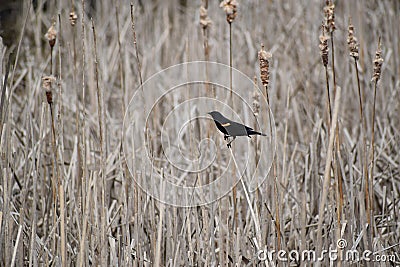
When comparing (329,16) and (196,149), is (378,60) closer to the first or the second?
(329,16)

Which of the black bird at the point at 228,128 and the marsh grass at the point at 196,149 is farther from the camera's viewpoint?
the marsh grass at the point at 196,149

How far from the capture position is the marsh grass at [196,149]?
0.89 meters

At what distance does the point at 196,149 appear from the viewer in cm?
91

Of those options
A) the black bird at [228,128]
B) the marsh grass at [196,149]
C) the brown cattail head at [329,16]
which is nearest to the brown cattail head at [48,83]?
Answer: the marsh grass at [196,149]

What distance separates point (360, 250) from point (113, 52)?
1.47m

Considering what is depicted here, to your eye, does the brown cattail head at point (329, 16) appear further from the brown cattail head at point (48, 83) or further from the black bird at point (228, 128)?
the brown cattail head at point (48, 83)

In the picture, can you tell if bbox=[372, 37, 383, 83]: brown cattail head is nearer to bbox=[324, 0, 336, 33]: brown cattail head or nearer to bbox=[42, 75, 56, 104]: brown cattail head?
bbox=[324, 0, 336, 33]: brown cattail head

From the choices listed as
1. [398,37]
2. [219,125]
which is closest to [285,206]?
[219,125]

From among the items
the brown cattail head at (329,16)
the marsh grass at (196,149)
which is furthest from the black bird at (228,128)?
the brown cattail head at (329,16)

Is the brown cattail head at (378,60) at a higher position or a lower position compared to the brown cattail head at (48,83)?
higher

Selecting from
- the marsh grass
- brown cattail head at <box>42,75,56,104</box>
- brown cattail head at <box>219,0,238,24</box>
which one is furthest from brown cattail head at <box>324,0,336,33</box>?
brown cattail head at <box>42,75,56,104</box>

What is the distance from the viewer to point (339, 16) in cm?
219

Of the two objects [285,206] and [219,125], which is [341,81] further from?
[219,125]

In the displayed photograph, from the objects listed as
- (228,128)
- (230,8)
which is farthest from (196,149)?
(230,8)
